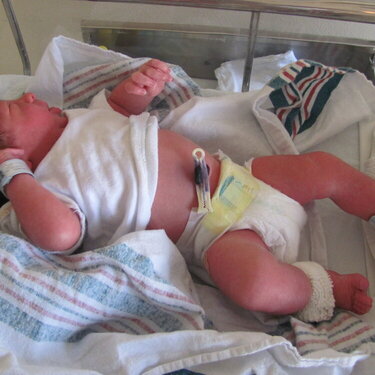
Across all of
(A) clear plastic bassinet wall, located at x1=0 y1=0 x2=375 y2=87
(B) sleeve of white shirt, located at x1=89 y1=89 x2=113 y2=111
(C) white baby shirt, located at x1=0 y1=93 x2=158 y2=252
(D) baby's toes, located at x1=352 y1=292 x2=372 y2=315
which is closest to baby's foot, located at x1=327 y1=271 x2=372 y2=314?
(D) baby's toes, located at x1=352 y1=292 x2=372 y2=315

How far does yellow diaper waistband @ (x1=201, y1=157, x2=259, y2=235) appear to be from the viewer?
812 millimetres

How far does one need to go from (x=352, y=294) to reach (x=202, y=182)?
0.33 m

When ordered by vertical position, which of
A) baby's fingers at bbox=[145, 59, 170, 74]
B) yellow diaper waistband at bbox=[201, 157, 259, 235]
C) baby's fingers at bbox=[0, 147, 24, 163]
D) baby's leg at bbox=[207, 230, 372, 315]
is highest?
baby's fingers at bbox=[145, 59, 170, 74]

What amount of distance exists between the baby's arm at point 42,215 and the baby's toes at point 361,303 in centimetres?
49

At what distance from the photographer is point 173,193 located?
820 mm

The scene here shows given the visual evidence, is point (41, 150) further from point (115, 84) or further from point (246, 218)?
point (246, 218)

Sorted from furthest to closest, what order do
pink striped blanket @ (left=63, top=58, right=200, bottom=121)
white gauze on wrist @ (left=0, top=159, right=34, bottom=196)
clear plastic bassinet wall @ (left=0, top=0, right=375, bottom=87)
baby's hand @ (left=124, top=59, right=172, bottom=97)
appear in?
clear plastic bassinet wall @ (left=0, top=0, right=375, bottom=87), pink striped blanket @ (left=63, top=58, right=200, bottom=121), baby's hand @ (left=124, top=59, right=172, bottom=97), white gauze on wrist @ (left=0, top=159, right=34, bottom=196)

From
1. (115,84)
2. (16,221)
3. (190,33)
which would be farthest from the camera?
(190,33)

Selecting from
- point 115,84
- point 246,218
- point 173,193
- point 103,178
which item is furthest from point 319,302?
point 115,84

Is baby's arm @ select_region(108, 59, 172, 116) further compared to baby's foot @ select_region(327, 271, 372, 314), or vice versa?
baby's arm @ select_region(108, 59, 172, 116)

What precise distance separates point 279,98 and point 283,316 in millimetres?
492

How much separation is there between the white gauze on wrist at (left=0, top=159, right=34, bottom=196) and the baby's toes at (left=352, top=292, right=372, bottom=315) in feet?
2.01

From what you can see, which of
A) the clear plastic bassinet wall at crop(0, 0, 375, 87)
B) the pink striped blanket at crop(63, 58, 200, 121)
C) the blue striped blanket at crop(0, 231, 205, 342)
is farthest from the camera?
the clear plastic bassinet wall at crop(0, 0, 375, 87)

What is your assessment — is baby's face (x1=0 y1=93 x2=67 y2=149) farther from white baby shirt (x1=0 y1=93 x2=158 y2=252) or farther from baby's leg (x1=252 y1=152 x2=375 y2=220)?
baby's leg (x1=252 y1=152 x2=375 y2=220)
